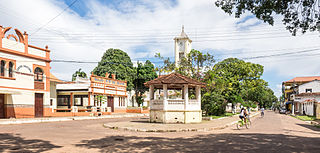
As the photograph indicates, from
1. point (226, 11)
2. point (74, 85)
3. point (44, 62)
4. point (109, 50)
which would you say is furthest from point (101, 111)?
point (226, 11)

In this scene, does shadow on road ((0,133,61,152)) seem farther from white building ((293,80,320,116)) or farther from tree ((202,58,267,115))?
white building ((293,80,320,116))

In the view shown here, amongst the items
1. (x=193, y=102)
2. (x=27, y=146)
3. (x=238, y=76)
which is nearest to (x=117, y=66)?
(x=238, y=76)

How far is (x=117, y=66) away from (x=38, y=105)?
2695 cm

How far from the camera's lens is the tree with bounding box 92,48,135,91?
52.7m

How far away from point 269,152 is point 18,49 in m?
25.5

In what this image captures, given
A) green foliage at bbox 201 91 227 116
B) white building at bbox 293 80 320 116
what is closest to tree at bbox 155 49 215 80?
green foliage at bbox 201 91 227 116

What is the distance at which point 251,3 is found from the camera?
10.5 metres

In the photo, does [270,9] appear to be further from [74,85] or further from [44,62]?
[74,85]

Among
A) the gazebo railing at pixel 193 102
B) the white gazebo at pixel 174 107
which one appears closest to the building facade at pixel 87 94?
the white gazebo at pixel 174 107

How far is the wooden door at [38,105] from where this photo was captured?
2796 cm

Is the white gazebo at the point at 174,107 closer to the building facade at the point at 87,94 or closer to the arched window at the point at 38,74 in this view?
the arched window at the point at 38,74

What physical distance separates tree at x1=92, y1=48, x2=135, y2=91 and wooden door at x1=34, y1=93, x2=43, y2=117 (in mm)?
23817

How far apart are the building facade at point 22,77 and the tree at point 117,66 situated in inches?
928

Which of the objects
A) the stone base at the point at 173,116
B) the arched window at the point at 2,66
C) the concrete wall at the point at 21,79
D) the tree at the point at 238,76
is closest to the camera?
the stone base at the point at 173,116
